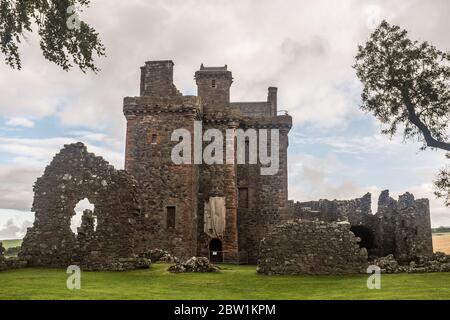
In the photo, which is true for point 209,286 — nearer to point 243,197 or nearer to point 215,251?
point 215,251

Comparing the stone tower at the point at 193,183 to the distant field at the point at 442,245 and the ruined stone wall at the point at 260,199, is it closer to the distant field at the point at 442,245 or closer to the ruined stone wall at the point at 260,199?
the ruined stone wall at the point at 260,199

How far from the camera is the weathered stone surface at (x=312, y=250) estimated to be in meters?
19.4

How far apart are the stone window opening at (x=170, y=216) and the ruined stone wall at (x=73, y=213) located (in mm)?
8908

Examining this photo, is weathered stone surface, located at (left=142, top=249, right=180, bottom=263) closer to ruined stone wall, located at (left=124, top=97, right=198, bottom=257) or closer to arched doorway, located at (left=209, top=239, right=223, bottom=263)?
ruined stone wall, located at (left=124, top=97, right=198, bottom=257)

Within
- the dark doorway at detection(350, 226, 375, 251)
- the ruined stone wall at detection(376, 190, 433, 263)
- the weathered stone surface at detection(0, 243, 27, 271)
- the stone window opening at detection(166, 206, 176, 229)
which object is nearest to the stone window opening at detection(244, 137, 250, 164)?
the stone window opening at detection(166, 206, 176, 229)

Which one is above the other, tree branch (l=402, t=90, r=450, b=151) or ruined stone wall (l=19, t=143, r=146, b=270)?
tree branch (l=402, t=90, r=450, b=151)

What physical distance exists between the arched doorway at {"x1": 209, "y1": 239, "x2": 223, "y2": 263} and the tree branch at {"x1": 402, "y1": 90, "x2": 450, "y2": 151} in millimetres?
15536

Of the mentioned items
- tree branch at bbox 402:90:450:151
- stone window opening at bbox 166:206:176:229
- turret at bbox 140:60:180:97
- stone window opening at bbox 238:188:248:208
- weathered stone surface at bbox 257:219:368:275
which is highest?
turret at bbox 140:60:180:97


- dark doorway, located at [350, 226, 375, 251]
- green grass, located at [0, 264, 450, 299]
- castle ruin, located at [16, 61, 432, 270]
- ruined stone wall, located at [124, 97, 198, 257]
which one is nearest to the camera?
green grass, located at [0, 264, 450, 299]

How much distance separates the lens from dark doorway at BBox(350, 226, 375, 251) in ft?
116

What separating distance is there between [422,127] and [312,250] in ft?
23.8

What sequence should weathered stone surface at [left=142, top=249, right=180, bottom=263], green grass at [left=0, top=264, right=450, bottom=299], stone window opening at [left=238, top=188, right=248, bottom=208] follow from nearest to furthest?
green grass at [left=0, top=264, right=450, bottom=299], weathered stone surface at [left=142, top=249, right=180, bottom=263], stone window opening at [left=238, top=188, right=248, bottom=208]

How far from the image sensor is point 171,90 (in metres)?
32.4
